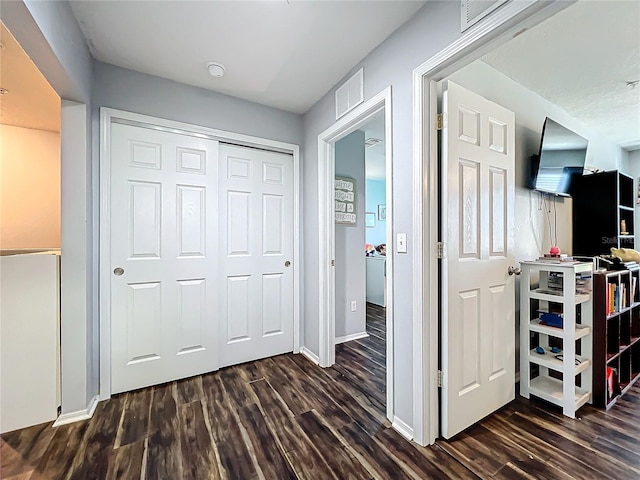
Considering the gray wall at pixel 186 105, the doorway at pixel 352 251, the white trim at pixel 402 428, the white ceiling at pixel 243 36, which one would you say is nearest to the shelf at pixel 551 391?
the white trim at pixel 402 428

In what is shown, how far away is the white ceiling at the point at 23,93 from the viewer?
1700mm

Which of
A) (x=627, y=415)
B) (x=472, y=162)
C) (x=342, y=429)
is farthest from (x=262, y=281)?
(x=627, y=415)

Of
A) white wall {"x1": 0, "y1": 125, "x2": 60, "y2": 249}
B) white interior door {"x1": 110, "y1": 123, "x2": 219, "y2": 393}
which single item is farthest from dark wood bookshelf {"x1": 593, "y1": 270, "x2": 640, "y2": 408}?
white wall {"x1": 0, "y1": 125, "x2": 60, "y2": 249}

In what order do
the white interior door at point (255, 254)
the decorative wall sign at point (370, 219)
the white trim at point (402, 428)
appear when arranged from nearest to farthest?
1. the white trim at point (402, 428)
2. the white interior door at point (255, 254)
3. the decorative wall sign at point (370, 219)

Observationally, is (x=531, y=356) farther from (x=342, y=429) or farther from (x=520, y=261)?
(x=342, y=429)

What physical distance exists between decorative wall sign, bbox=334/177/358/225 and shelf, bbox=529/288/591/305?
1804 mm

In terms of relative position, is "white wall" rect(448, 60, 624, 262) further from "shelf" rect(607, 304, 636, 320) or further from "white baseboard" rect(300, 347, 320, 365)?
"white baseboard" rect(300, 347, 320, 365)

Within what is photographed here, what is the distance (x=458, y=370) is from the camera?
5.15ft

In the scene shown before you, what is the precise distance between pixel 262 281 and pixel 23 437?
174 cm

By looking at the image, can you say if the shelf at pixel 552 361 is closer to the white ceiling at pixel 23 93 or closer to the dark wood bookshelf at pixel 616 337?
the dark wood bookshelf at pixel 616 337

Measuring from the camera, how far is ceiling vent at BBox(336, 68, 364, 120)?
197 cm

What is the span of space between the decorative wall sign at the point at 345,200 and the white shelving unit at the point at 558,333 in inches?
67.4

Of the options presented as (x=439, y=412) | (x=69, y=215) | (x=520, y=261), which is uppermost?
(x=69, y=215)

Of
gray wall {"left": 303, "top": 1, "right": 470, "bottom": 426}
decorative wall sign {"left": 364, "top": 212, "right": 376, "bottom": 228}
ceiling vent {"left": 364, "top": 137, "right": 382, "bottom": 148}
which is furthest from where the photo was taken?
decorative wall sign {"left": 364, "top": 212, "right": 376, "bottom": 228}
